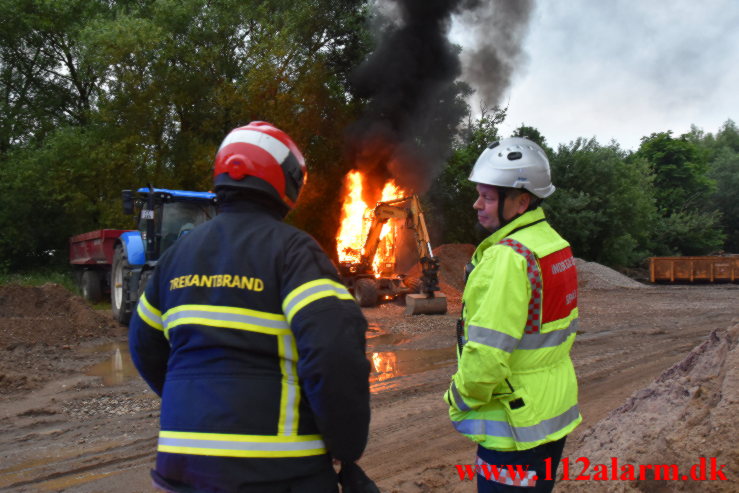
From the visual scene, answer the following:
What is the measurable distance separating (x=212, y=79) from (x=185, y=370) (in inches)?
835

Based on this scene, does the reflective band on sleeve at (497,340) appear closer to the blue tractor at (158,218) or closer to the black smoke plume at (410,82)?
the blue tractor at (158,218)

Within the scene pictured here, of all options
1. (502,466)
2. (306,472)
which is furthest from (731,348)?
(306,472)

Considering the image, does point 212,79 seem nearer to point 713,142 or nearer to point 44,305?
point 44,305

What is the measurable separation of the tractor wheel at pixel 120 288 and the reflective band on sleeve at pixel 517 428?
1138 centimetres

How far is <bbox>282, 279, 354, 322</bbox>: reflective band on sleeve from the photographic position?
1775 mm

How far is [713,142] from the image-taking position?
67.8 m

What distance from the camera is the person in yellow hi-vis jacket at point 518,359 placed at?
232 centimetres

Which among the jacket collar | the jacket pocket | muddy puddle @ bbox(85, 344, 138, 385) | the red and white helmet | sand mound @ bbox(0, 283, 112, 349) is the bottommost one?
muddy puddle @ bbox(85, 344, 138, 385)

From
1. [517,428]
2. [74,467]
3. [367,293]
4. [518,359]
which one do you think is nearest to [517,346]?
[518,359]

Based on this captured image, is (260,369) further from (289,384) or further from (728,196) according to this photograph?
(728,196)

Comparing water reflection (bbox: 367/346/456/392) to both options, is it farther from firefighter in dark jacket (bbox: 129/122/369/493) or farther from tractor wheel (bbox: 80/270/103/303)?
tractor wheel (bbox: 80/270/103/303)

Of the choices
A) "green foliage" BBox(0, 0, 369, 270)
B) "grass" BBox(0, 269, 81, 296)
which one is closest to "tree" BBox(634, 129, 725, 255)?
"green foliage" BBox(0, 0, 369, 270)

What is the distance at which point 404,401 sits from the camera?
7012mm

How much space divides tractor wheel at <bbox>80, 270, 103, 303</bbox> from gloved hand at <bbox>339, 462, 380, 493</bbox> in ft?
60.4
